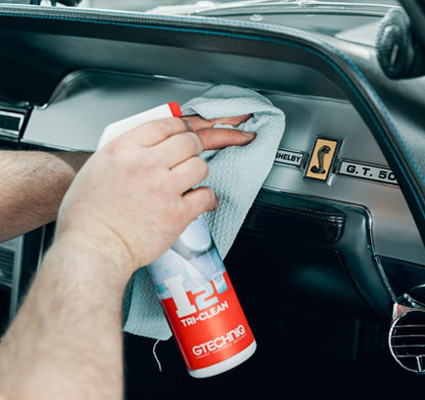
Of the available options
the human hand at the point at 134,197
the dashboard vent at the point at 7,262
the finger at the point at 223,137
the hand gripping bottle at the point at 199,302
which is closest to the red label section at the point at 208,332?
the hand gripping bottle at the point at 199,302

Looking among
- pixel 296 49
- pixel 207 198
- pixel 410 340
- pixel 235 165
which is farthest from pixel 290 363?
pixel 296 49

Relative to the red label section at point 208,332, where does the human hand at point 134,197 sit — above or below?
above

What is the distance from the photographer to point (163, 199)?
62 cm

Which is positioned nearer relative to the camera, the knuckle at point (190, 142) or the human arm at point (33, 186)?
the knuckle at point (190, 142)

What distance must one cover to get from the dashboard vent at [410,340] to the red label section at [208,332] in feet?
1.02

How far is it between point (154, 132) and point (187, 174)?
0.06m

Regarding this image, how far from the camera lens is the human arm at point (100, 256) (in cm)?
54

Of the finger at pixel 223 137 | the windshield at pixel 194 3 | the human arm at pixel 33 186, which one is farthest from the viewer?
the windshield at pixel 194 3

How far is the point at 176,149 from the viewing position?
2.05ft

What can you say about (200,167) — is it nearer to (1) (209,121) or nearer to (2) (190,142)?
(2) (190,142)

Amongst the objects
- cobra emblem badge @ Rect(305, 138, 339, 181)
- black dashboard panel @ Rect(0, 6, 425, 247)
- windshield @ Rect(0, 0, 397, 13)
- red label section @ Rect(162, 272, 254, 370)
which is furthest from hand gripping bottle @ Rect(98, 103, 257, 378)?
windshield @ Rect(0, 0, 397, 13)

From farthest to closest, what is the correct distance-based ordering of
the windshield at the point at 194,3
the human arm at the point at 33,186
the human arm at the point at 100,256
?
the windshield at the point at 194,3 < the human arm at the point at 33,186 < the human arm at the point at 100,256

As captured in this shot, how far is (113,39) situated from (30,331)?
1.41 feet

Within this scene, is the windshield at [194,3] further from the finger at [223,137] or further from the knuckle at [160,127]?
the knuckle at [160,127]
